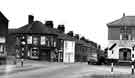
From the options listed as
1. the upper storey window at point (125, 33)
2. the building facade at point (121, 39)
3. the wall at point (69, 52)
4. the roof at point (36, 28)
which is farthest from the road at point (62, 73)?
the wall at point (69, 52)

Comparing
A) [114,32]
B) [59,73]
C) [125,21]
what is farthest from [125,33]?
[59,73]

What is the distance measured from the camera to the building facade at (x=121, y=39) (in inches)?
1686

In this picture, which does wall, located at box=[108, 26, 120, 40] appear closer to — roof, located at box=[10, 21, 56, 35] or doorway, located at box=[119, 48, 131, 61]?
doorway, located at box=[119, 48, 131, 61]

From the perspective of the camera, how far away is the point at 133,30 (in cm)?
4278

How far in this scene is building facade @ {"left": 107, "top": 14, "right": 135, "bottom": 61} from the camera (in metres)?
42.8

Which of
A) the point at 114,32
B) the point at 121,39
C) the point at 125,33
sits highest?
the point at 114,32

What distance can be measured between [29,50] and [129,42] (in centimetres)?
2104

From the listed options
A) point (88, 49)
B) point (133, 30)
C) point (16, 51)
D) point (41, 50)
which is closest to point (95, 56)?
point (133, 30)

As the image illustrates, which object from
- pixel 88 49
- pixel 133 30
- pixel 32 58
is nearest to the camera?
pixel 133 30

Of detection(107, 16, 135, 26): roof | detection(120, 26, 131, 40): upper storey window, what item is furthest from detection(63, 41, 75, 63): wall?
detection(120, 26, 131, 40): upper storey window

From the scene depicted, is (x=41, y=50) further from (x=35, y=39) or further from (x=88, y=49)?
(x=88, y=49)

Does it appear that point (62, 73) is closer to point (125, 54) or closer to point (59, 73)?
point (59, 73)

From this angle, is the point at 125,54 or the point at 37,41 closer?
the point at 125,54

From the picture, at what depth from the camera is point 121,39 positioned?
43094mm
